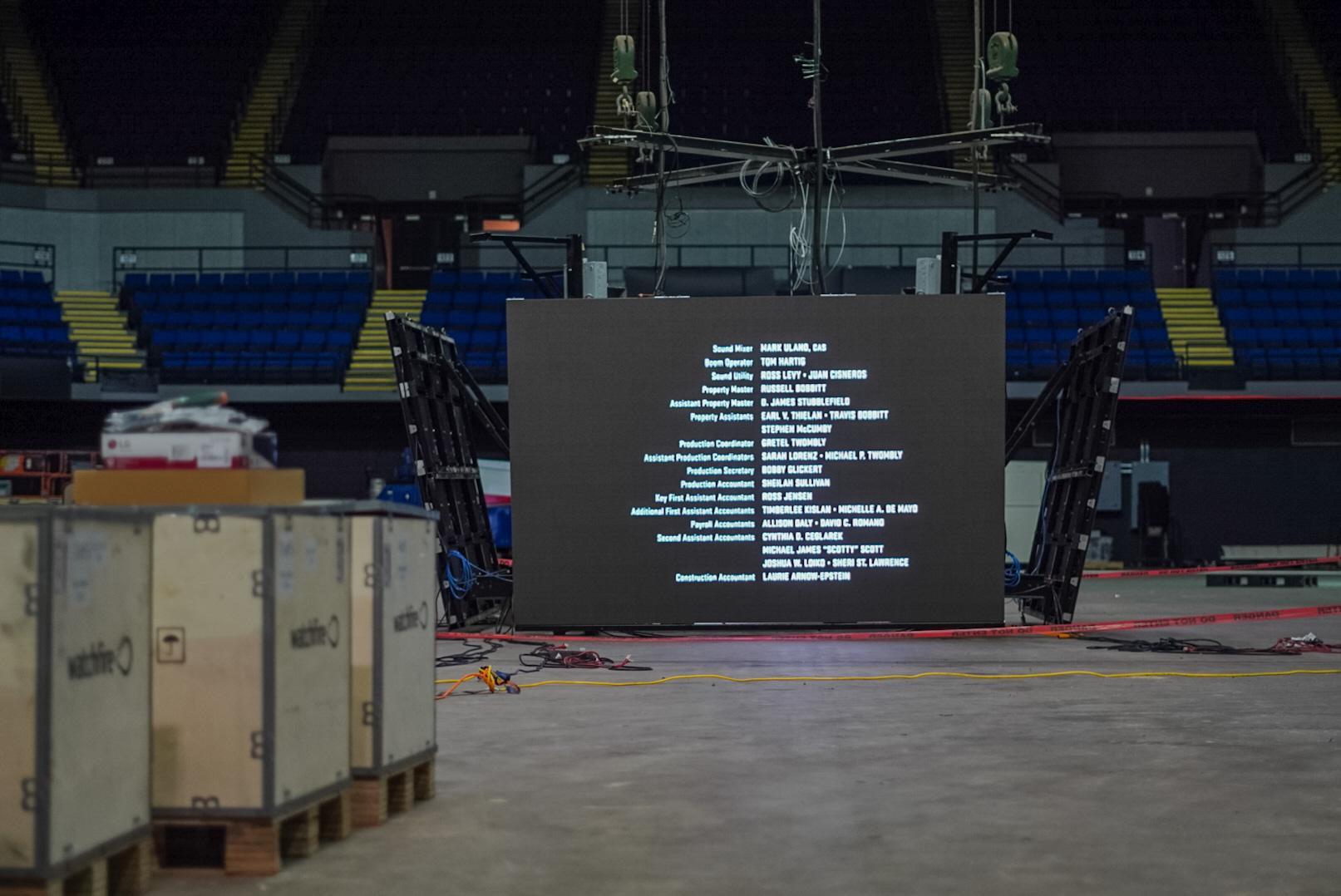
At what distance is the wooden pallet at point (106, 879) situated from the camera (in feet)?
12.7

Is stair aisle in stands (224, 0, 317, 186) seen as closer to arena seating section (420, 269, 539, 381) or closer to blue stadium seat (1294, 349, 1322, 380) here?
arena seating section (420, 269, 539, 381)

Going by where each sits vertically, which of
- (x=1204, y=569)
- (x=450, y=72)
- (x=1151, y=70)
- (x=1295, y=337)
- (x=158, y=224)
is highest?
(x=450, y=72)

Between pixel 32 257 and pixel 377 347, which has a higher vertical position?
pixel 32 257

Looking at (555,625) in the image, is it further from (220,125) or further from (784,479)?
(220,125)

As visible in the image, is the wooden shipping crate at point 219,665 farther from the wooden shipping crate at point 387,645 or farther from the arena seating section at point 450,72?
the arena seating section at point 450,72

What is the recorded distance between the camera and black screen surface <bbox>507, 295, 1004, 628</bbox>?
39.8 feet

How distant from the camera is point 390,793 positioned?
545 cm

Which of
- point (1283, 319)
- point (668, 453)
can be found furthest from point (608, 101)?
point (668, 453)

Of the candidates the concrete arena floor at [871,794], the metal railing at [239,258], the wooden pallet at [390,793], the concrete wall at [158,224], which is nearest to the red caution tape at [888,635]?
the concrete arena floor at [871,794]

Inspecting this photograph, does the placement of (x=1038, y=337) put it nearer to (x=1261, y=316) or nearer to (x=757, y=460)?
(x=1261, y=316)

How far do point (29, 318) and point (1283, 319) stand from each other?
1980 cm

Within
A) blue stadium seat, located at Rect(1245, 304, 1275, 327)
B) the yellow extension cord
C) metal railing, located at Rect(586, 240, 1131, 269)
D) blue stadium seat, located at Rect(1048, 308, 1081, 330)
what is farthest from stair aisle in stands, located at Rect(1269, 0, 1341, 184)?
the yellow extension cord

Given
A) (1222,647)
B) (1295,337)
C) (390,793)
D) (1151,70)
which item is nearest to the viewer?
(390,793)

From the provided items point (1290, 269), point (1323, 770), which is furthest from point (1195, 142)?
point (1323, 770)
